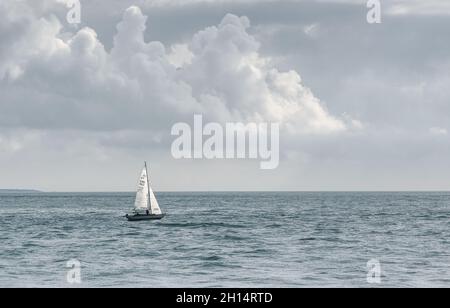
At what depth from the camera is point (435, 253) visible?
174ft

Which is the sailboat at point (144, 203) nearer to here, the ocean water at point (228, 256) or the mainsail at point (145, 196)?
the mainsail at point (145, 196)

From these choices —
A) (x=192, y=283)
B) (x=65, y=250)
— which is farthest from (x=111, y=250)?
(x=192, y=283)

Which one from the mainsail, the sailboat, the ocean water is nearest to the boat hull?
the sailboat

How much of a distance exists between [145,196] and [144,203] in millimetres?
1332

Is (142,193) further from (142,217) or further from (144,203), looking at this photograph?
(142,217)

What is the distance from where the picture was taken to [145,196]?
9538 cm

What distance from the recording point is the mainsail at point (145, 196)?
94062 millimetres

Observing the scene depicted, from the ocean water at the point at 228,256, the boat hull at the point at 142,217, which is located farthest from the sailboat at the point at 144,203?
the ocean water at the point at 228,256

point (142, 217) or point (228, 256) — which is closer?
point (228, 256)

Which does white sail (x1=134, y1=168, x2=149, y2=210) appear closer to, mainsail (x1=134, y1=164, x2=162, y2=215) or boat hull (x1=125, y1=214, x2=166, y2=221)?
mainsail (x1=134, y1=164, x2=162, y2=215)

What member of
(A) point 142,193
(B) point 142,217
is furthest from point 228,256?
(B) point 142,217

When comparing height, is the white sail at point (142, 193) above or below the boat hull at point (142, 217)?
above
